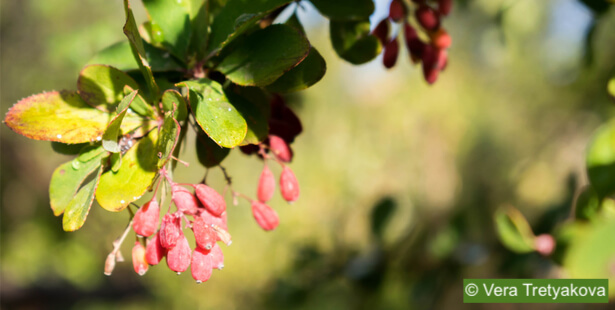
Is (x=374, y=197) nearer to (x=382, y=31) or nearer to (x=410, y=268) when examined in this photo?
(x=410, y=268)

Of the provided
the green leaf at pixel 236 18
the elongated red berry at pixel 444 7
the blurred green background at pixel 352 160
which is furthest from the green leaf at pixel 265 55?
the blurred green background at pixel 352 160

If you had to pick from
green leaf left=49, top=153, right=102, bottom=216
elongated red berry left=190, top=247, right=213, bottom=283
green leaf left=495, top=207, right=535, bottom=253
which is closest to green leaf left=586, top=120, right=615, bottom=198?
green leaf left=495, top=207, right=535, bottom=253

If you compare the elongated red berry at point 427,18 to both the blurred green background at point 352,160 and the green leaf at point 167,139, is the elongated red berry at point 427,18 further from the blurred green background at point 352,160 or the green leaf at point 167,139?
the blurred green background at point 352,160

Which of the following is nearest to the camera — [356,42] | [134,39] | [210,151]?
[134,39]

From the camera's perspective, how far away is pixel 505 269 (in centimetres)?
110

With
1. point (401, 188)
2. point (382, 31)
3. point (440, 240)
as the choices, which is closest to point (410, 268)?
point (440, 240)

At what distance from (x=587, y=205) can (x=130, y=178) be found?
0.64m

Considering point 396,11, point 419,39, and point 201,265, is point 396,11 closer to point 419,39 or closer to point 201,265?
point 419,39

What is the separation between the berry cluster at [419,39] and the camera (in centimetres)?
72

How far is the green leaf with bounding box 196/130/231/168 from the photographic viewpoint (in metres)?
0.51

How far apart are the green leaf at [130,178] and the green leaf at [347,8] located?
11.3 inches

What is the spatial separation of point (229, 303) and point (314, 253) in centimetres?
160

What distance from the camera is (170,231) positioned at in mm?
445

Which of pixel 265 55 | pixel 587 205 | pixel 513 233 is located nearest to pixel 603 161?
pixel 587 205
